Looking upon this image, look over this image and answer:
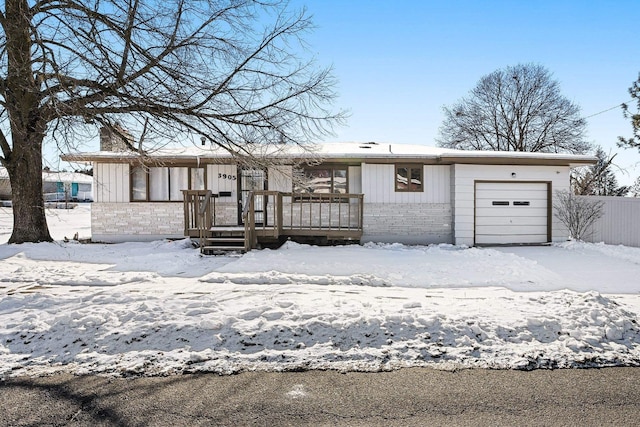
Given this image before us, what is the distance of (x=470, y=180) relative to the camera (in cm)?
1221

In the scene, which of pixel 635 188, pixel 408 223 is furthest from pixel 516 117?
pixel 408 223

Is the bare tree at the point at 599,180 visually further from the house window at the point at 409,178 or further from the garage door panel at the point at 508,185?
the house window at the point at 409,178

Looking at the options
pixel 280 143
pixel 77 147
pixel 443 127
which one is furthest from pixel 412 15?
pixel 443 127

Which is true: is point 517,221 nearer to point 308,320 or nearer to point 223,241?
point 223,241

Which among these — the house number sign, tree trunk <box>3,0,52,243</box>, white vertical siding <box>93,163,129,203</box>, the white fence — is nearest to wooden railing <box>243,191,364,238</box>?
the house number sign

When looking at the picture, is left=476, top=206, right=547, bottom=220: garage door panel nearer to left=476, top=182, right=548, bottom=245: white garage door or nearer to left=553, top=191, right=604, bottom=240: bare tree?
left=476, top=182, right=548, bottom=245: white garage door

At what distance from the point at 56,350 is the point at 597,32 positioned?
49.5ft

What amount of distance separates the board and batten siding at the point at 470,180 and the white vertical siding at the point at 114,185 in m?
10.2

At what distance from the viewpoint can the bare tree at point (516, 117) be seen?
26.1 metres

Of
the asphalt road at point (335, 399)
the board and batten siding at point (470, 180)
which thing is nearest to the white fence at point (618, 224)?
Answer: the board and batten siding at point (470, 180)

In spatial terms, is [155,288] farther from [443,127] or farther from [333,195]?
[443,127]

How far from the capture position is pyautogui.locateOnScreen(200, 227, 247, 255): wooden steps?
1043 cm

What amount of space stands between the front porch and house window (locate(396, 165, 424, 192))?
58.8 inches

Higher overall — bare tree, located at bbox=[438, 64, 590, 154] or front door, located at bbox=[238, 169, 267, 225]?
bare tree, located at bbox=[438, 64, 590, 154]
